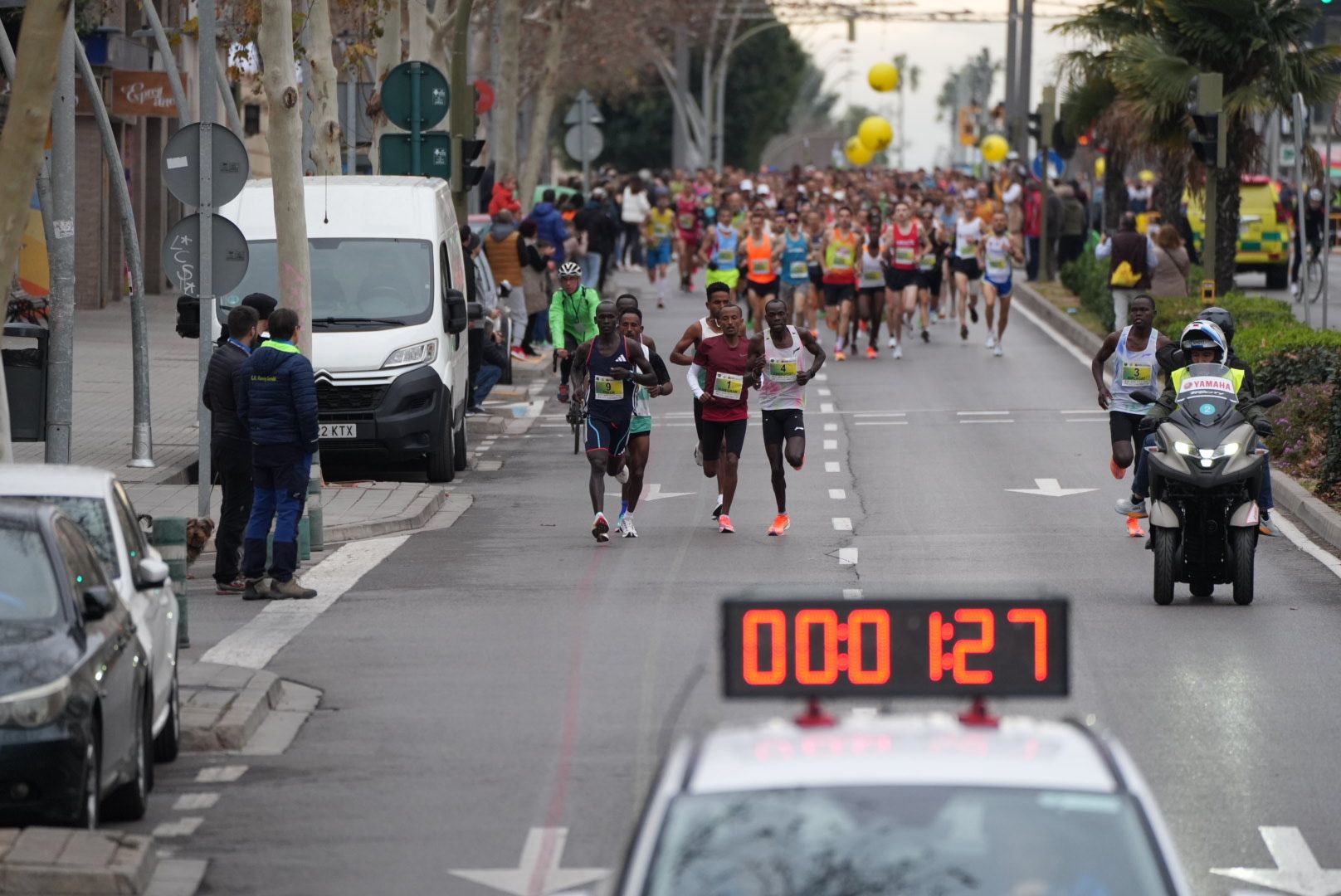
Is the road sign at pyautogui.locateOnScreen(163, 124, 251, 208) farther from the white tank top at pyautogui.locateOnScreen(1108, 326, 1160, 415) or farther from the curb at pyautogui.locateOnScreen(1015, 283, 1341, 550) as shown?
the curb at pyautogui.locateOnScreen(1015, 283, 1341, 550)

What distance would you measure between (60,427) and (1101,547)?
7084 mm

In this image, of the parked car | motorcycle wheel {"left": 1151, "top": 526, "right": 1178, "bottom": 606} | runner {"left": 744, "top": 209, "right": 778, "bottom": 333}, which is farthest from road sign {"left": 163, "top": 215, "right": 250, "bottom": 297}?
runner {"left": 744, "top": 209, "right": 778, "bottom": 333}

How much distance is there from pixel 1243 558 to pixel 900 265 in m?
18.9

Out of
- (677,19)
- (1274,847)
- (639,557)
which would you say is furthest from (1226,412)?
(677,19)

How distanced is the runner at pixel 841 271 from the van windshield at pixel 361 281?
11.4 m

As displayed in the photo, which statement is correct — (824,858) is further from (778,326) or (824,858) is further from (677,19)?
(677,19)

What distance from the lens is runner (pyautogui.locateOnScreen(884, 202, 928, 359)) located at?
33.1 meters

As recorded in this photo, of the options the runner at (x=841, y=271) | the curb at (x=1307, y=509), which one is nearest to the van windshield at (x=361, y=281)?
the curb at (x=1307, y=509)

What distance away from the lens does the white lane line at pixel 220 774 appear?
9977 millimetres

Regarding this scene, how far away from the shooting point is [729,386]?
17688 millimetres

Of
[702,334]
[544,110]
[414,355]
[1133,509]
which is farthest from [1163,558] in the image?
[544,110]

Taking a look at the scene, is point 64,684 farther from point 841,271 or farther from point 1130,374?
point 841,271

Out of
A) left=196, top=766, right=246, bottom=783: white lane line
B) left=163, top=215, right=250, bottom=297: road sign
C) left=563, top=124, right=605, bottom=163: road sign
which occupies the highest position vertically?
left=563, top=124, right=605, bottom=163: road sign

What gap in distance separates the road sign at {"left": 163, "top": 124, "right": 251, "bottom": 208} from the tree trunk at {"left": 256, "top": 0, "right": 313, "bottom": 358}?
168 cm
